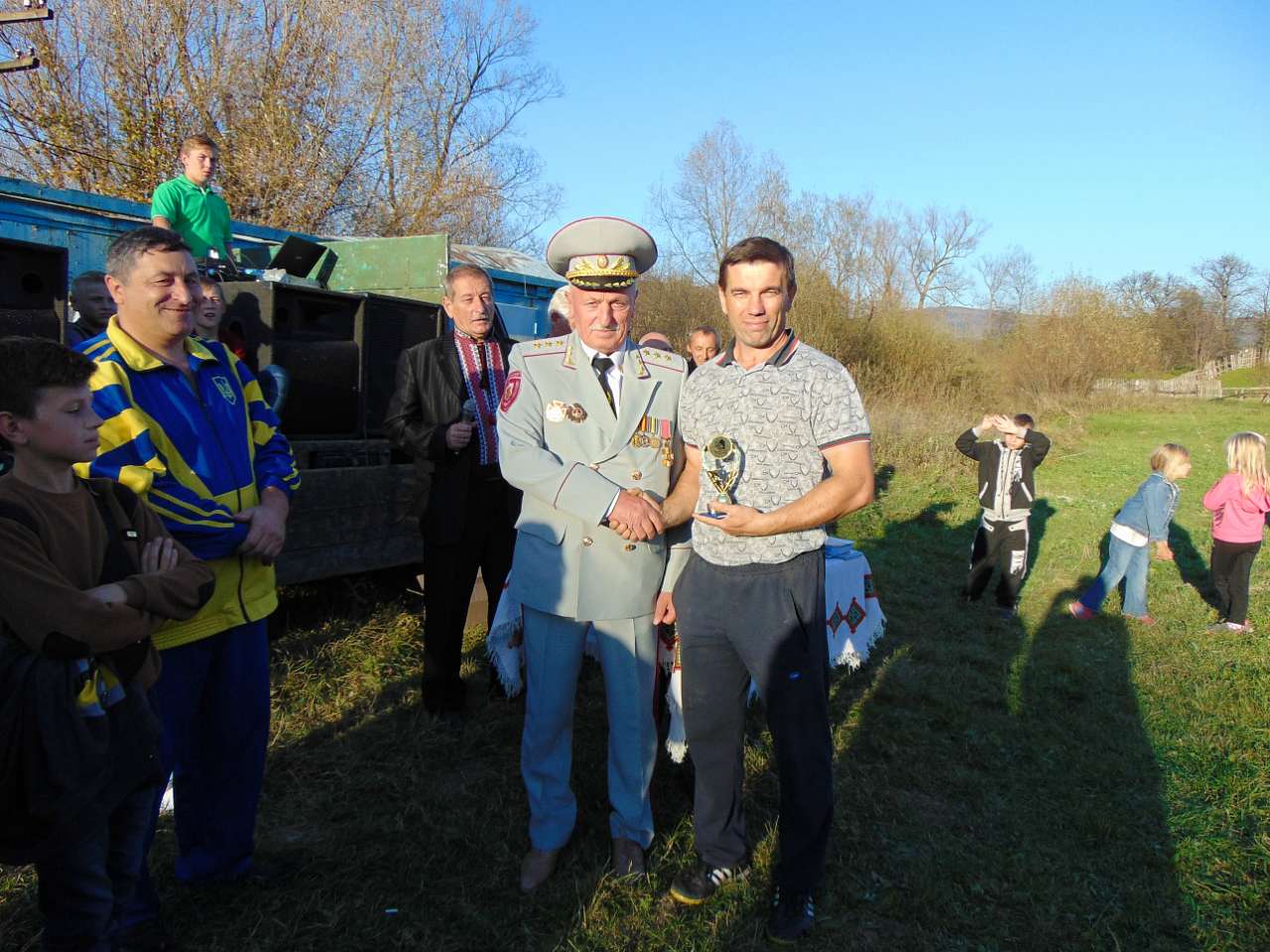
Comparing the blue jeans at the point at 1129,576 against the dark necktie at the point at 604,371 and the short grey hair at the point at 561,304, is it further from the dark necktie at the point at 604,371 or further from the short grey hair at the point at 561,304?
the dark necktie at the point at 604,371

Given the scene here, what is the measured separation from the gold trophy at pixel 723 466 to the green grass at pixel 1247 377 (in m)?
42.7

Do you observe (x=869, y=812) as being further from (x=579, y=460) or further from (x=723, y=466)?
(x=579, y=460)

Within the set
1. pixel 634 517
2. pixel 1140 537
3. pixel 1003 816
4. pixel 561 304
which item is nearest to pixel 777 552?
pixel 634 517

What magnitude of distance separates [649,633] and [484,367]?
5.48ft

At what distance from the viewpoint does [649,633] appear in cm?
273

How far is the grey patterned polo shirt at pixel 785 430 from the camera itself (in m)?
2.39

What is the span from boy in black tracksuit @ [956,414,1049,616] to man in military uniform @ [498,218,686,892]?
4.73m

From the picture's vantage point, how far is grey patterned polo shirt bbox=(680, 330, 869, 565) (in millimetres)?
2395

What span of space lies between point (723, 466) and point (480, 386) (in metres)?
1.71

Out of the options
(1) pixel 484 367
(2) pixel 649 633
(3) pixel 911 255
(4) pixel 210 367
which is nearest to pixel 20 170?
Answer: (1) pixel 484 367

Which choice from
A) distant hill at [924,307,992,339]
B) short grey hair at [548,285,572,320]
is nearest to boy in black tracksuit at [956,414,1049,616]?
short grey hair at [548,285,572,320]

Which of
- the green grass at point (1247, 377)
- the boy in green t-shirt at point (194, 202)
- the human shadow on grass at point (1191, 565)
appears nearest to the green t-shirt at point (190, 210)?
the boy in green t-shirt at point (194, 202)

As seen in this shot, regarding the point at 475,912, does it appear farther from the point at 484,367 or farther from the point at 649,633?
the point at 484,367

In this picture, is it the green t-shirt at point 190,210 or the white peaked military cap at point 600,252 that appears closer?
the white peaked military cap at point 600,252
